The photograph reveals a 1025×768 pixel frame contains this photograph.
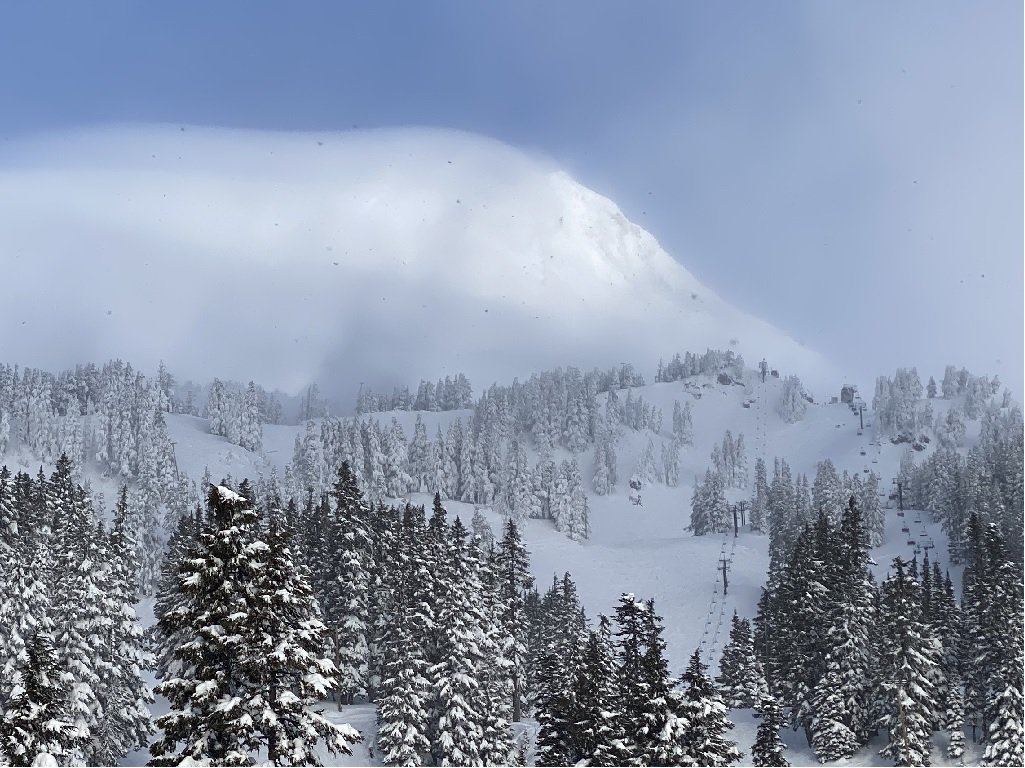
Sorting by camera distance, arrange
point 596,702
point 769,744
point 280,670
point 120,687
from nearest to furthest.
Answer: point 280,670, point 596,702, point 769,744, point 120,687

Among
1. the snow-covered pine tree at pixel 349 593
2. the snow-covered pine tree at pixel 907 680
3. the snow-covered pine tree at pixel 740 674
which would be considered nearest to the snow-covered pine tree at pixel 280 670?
the snow-covered pine tree at pixel 349 593

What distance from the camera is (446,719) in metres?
44.3

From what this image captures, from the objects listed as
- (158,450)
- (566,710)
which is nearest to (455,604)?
(566,710)

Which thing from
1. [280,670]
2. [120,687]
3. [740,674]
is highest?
[280,670]

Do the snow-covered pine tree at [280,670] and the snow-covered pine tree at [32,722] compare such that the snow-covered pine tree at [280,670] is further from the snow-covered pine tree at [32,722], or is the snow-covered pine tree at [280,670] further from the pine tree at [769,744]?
the pine tree at [769,744]

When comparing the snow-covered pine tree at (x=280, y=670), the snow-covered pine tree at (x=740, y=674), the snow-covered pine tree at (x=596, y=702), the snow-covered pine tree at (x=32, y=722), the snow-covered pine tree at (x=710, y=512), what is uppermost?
the snow-covered pine tree at (x=280, y=670)

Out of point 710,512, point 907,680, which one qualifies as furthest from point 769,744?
point 710,512

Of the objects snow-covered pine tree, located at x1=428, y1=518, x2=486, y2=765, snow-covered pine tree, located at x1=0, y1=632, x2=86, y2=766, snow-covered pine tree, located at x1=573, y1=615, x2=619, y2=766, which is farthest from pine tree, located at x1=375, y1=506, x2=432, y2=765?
snow-covered pine tree, located at x1=0, y1=632, x2=86, y2=766

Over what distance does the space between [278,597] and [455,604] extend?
1151 inches

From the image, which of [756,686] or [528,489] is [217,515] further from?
[528,489]

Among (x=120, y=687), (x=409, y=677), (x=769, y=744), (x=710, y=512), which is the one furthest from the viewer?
(x=710, y=512)

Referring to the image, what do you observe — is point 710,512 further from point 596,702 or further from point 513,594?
point 596,702

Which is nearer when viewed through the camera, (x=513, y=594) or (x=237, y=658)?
(x=237, y=658)

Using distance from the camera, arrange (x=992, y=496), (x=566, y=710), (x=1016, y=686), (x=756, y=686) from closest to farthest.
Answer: (x=566, y=710), (x=1016, y=686), (x=756, y=686), (x=992, y=496)
